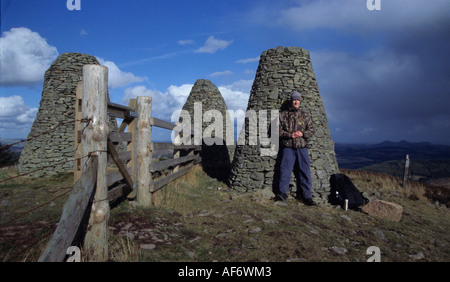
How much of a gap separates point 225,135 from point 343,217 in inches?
357

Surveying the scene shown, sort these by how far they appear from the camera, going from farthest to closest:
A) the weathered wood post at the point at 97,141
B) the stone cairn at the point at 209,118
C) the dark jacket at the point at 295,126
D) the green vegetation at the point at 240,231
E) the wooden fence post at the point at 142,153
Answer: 1. the stone cairn at the point at 209,118
2. the dark jacket at the point at 295,126
3. the wooden fence post at the point at 142,153
4. the green vegetation at the point at 240,231
5. the weathered wood post at the point at 97,141

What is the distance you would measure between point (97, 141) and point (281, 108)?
237 inches

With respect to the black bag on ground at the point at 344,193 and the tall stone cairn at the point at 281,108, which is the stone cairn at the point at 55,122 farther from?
the black bag on ground at the point at 344,193

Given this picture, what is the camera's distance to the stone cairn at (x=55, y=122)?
37.2ft

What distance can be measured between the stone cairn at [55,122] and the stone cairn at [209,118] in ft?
18.6

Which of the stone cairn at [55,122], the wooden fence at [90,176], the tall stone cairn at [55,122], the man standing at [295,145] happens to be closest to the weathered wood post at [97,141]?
the wooden fence at [90,176]

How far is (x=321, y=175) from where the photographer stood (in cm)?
786

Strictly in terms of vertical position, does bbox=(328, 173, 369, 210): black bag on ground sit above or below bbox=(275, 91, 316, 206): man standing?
below

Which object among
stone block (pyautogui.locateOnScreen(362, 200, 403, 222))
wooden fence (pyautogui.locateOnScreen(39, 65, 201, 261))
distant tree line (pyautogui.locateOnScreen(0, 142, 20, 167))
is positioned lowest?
stone block (pyautogui.locateOnScreen(362, 200, 403, 222))

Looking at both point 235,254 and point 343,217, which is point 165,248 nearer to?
point 235,254

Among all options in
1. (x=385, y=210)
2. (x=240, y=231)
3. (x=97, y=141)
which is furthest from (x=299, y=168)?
(x=97, y=141)

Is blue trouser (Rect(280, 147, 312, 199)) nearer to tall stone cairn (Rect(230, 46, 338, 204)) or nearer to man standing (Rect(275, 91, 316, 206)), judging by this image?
man standing (Rect(275, 91, 316, 206))

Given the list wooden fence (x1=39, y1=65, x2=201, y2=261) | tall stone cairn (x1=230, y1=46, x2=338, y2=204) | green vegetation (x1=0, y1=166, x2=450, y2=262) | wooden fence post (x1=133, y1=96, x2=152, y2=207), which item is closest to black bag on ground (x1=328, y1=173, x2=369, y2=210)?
tall stone cairn (x1=230, y1=46, x2=338, y2=204)

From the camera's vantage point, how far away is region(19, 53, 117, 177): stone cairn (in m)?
11.3
